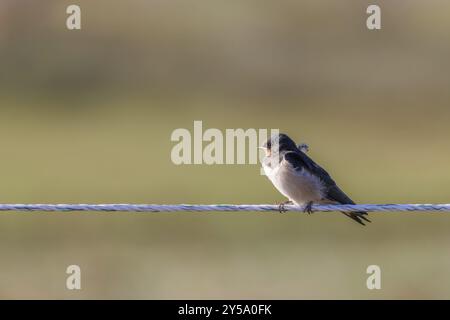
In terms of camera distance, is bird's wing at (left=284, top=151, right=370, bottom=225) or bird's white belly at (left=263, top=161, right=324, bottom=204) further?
bird's wing at (left=284, top=151, right=370, bottom=225)

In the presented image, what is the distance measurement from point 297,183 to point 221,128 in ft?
58.5

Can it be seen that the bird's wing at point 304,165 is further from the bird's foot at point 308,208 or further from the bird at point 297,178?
Result: the bird's foot at point 308,208

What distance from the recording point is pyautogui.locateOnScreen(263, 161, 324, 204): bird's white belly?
10.7 metres

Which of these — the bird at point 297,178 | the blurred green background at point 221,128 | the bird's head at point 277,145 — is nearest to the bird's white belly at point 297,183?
the bird at point 297,178

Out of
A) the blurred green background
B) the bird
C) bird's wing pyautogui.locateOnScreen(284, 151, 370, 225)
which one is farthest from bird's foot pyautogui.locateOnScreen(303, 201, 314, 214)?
the blurred green background

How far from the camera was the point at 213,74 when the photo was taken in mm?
37094

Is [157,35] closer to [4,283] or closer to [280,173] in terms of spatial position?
[4,283]

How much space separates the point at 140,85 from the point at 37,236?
18.2 m

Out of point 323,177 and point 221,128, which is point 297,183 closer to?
point 323,177

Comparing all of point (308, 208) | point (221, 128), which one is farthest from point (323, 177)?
point (221, 128)

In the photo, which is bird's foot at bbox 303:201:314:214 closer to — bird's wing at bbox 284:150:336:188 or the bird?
the bird

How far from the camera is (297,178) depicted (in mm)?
10664

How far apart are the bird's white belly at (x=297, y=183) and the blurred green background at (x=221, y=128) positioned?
4.24 m

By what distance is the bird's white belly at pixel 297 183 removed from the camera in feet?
35.1
